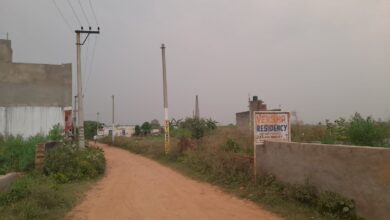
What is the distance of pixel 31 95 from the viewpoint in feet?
93.2

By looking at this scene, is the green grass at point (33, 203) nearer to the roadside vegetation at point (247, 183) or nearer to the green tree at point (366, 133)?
the roadside vegetation at point (247, 183)

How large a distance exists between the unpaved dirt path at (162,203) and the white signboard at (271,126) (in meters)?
1.95

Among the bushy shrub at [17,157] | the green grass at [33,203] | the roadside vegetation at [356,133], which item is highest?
the roadside vegetation at [356,133]

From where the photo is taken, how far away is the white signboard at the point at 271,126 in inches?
444

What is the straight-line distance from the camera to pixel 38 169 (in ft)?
48.1

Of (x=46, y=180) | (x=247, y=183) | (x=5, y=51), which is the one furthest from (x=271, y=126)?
(x=5, y=51)

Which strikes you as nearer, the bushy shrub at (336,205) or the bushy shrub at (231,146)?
the bushy shrub at (336,205)

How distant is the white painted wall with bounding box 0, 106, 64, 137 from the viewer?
27.2 metres

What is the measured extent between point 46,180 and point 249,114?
1589 centimetres

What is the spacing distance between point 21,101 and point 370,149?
25628 millimetres

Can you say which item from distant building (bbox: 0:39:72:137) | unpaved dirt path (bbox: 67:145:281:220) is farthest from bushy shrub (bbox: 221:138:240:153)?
distant building (bbox: 0:39:72:137)

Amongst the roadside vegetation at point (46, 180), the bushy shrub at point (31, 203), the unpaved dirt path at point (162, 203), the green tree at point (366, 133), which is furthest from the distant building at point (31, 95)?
the green tree at point (366, 133)

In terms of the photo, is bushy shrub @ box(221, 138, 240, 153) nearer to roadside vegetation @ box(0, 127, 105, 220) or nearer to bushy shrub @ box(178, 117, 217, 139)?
roadside vegetation @ box(0, 127, 105, 220)

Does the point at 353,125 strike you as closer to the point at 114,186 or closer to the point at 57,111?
the point at 114,186
